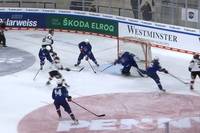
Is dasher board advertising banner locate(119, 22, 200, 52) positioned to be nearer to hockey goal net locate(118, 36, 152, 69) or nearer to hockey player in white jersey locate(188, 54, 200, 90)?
hockey goal net locate(118, 36, 152, 69)

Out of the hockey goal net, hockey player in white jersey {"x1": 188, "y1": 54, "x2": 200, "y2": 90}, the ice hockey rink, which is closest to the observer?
the ice hockey rink

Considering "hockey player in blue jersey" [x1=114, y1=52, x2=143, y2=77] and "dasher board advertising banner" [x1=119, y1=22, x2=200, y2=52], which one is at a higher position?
"dasher board advertising banner" [x1=119, y1=22, x2=200, y2=52]

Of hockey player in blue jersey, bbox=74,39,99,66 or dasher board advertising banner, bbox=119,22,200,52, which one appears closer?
hockey player in blue jersey, bbox=74,39,99,66

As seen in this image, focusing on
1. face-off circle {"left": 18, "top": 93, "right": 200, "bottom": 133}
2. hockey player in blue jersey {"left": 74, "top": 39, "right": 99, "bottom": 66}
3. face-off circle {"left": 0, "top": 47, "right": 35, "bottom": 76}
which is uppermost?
hockey player in blue jersey {"left": 74, "top": 39, "right": 99, "bottom": 66}

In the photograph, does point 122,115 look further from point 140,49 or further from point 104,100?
point 140,49

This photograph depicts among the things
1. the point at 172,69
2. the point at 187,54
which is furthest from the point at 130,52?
the point at 187,54

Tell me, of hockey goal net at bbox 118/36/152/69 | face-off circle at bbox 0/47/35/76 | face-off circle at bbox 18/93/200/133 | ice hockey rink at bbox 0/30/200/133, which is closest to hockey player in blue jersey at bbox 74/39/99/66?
ice hockey rink at bbox 0/30/200/133

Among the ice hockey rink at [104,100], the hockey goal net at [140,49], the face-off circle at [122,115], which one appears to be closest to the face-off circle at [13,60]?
the ice hockey rink at [104,100]

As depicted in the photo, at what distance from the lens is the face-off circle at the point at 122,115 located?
677 inches

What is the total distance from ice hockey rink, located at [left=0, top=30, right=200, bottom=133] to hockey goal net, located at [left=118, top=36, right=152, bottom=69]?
92 cm

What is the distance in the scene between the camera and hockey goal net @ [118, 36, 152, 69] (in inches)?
953

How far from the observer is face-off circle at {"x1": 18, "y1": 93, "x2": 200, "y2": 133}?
17.2 meters

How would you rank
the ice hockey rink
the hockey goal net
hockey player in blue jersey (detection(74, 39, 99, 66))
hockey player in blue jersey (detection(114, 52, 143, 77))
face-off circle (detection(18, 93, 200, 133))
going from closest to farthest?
face-off circle (detection(18, 93, 200, 133)) < the ice hockey rink < hockey player in blue jersey (detection(114, 52, 143, 77)) < hockey player in blue jersey (detection(74, 39, 99, 66)) < the hockey goal net

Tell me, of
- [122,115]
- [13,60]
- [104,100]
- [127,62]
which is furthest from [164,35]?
[122,115]
